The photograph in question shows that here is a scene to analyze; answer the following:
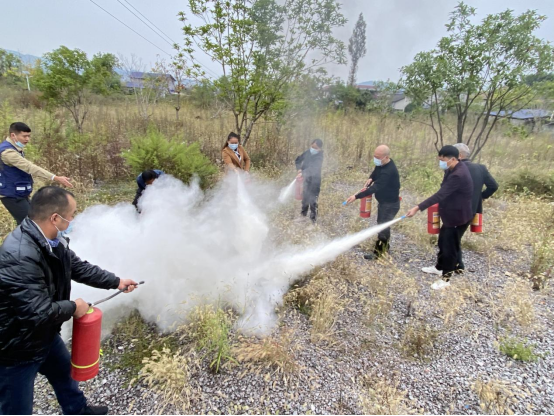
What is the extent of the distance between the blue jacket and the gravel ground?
8.74ft

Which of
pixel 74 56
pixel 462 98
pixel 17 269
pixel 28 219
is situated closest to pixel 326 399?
pixel 17 269

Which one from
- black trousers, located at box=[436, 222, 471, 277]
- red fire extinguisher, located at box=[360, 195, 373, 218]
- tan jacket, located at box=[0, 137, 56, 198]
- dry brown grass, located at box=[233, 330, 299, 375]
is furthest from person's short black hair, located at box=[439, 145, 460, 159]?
tan jacket, located at box=[0, 137, 56, 198]

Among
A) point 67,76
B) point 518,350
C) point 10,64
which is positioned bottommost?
point 518,350

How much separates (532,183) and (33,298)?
36.9ft

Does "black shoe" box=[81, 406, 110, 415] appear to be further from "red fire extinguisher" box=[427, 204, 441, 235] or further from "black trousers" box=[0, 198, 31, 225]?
"red fire extinguisher" box=[427, 204, 441, 235]

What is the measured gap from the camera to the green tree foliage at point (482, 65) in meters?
6.62

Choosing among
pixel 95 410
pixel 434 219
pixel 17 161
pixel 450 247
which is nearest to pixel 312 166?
pixel 434 219

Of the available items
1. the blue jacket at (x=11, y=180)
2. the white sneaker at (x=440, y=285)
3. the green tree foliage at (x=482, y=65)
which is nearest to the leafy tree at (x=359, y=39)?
the green tree foliage at (x=482, y=65)

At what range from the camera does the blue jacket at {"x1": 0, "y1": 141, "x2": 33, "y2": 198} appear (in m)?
3.92

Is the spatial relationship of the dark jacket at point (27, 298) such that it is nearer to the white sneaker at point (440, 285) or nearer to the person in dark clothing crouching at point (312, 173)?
the white sneaker at point (440, 285)

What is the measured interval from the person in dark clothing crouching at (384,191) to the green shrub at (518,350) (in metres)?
2.04

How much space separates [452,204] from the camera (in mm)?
3992

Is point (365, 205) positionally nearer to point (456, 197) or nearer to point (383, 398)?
point (456, 197)

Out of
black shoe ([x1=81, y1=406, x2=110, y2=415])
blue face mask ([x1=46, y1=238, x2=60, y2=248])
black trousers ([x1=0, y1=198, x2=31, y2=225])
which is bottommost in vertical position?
black shoe ([x1=81, y1=406, x2=110, y2=415])
